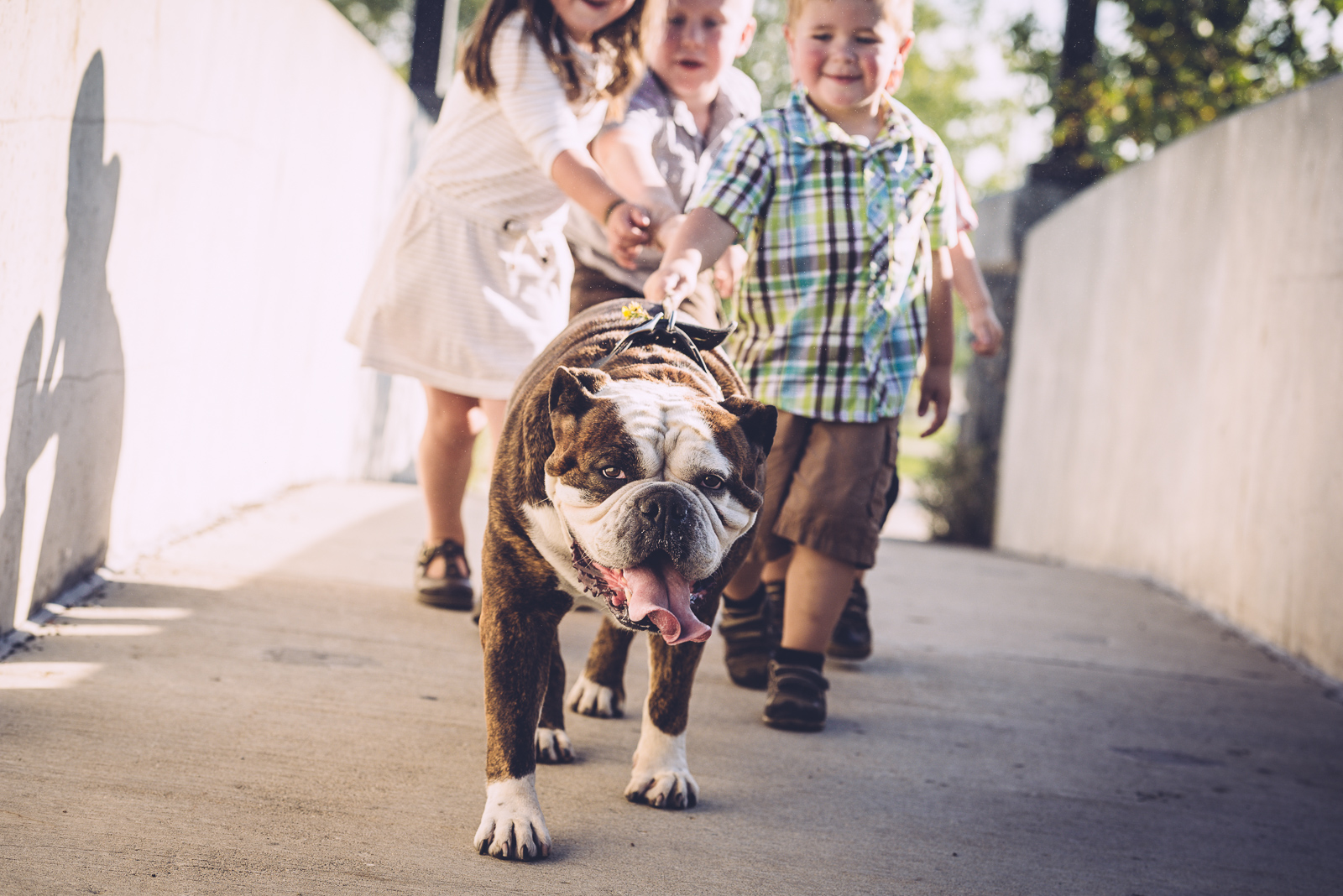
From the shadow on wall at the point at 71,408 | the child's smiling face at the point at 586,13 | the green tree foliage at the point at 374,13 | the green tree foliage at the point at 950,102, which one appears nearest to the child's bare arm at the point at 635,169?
the child's smiling face at the point at 586,13

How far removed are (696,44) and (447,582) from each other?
1875mm

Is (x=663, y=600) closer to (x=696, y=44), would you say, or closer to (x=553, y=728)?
(x=553, y=728)

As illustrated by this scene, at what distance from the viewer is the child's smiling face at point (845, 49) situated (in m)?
3.22

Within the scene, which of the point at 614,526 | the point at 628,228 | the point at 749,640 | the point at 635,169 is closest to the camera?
the point at 614,526

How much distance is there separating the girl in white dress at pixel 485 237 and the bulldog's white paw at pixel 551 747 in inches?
47.8

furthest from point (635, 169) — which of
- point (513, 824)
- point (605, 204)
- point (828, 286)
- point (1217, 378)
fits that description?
Result: point (1217, 378)

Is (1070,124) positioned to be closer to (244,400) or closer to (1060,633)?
(1060,633)

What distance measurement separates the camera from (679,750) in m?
2.63

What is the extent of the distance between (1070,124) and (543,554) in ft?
29.7

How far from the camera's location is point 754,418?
2.31m

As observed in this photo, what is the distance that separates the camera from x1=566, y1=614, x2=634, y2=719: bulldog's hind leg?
10.2 ft

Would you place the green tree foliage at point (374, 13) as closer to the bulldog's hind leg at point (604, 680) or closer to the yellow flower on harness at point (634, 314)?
the bulldog's hind leg at point (604, 680)

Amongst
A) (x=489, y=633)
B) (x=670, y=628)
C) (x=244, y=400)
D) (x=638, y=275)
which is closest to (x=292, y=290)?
(x=244, y=400)

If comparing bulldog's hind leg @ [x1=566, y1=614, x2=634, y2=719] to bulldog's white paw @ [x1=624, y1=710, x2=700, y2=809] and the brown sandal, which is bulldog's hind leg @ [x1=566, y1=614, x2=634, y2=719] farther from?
the brown sandal
